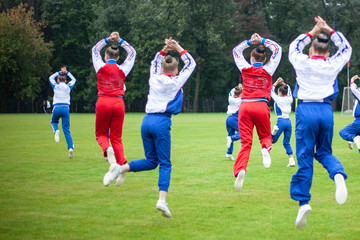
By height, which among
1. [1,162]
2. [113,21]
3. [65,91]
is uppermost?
[113,21]

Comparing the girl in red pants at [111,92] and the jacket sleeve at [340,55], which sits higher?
the jacket sleeve at [340,55]

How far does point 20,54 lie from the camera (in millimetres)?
55125

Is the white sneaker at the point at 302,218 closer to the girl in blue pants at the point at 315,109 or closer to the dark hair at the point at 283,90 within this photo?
the girl in blue pants at the point at 315,109

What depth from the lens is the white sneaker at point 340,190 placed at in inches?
241

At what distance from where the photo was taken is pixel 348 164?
13.1 m

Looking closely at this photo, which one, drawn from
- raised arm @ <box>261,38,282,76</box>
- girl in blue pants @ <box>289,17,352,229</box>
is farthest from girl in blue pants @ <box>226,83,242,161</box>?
girl in blue pants @ <box>289,17,352,229</box>

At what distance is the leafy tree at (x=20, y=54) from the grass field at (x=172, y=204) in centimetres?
4404

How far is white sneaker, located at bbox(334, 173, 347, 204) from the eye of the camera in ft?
20.1

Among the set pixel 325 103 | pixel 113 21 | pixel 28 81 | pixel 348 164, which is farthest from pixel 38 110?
pixel 325 103

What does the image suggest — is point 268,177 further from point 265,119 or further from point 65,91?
point 65,91

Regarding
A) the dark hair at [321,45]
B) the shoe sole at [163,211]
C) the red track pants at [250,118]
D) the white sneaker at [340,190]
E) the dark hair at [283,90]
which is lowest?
the shoe sole at [163,211]

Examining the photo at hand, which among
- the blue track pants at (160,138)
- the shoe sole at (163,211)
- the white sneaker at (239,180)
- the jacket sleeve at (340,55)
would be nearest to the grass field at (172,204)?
the shoe sole at (163,211)

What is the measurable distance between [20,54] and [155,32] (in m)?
16.5

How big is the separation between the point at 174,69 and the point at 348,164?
747 cm
